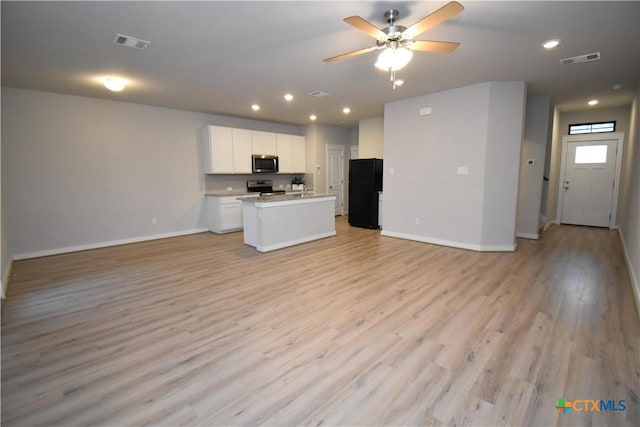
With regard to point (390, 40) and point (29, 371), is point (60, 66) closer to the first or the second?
point (29, 371)

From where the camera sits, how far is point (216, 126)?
6.35m

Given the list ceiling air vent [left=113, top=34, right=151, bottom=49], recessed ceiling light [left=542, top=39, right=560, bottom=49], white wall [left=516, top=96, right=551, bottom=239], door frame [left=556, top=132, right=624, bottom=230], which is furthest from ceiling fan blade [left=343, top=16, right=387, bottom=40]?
door frame [left=556, top=132, right=624, bottom=230]

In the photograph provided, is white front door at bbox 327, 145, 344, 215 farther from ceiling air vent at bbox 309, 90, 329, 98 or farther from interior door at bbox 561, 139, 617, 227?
interior door at bbox 561, 139, 617, 227

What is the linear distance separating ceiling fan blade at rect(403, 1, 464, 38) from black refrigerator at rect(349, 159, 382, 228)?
4.29 meters

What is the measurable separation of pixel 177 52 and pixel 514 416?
13.8 feet

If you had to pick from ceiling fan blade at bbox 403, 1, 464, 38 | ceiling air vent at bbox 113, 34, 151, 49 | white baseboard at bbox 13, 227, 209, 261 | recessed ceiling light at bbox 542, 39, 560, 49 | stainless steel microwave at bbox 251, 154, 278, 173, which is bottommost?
white baseboard at bbox 13, 227, 209, 261

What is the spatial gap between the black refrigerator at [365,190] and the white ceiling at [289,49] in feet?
5.93

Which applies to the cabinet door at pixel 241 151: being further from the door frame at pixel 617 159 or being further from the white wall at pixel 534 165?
the door frame at pixel 617 159

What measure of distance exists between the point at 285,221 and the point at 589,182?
6925 millimetres

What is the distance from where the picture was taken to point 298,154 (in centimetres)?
799

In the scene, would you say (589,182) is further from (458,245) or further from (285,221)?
(285,221)

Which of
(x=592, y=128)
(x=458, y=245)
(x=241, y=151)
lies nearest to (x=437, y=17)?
(x=458, y=245)

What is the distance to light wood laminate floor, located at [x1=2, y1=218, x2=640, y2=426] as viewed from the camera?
1698 millimetres

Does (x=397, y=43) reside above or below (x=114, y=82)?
below
